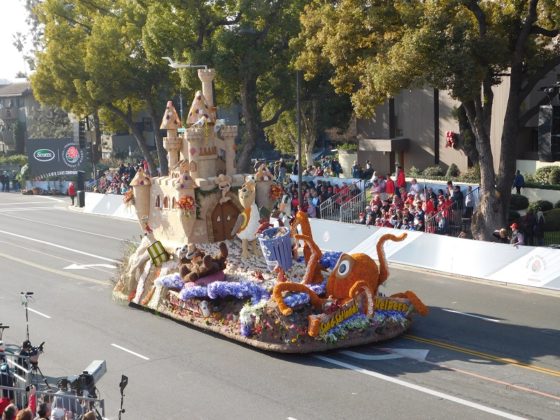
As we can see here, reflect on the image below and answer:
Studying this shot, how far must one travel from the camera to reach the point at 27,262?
3158cm

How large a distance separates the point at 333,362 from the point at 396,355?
55.6 inches

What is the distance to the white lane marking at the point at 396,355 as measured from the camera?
17844mm

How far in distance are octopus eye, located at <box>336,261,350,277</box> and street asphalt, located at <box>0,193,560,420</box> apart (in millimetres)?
1714

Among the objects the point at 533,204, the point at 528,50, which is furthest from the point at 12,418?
the point at 533,204

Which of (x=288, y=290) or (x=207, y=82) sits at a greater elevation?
(x=207, y=82)

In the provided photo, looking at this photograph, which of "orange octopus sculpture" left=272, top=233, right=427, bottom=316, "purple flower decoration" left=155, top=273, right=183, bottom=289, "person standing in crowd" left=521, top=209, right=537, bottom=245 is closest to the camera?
"orange octopus sculpture" left=272, top=233, right=427, bottom=316

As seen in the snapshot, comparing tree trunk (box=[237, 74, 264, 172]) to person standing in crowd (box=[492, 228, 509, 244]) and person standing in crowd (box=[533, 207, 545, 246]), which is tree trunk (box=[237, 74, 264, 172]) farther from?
person standing in crowd (box=[492, 228, 509, 244])

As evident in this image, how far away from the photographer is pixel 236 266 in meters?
20.6

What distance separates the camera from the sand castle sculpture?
70.9ft

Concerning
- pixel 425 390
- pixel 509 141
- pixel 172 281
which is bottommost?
pixel 425 390

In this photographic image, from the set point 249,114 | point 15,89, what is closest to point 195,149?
point 249,114

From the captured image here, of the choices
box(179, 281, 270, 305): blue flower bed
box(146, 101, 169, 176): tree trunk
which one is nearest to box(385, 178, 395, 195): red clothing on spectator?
box(179, 281, 270, 305): blue flower bed

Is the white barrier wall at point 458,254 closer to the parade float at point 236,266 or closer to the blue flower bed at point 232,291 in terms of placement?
the parade float at point 236,266

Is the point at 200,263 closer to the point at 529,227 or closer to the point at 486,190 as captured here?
the point at 486,190
